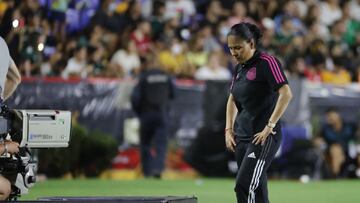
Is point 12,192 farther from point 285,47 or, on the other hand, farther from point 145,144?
point 285,47

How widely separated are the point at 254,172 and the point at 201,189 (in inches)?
310

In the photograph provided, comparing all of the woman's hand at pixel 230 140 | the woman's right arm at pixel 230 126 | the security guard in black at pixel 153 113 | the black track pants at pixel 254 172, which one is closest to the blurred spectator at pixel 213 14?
the security guard in black at pixel 153 113

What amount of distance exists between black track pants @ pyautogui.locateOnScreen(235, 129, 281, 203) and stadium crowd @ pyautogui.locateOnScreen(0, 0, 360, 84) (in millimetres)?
9643

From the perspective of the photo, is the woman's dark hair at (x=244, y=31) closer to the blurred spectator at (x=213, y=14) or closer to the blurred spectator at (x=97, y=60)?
the blurred spectator at (x=97, y=60)

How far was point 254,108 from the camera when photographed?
31.5 ft

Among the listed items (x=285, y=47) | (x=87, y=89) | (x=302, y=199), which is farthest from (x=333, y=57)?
(x=302, y=199)

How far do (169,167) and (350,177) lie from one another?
393 cm

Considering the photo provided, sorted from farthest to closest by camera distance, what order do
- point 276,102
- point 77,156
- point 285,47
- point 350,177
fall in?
point 285,47 < point 350,177 < point 77,156 < point 276,102

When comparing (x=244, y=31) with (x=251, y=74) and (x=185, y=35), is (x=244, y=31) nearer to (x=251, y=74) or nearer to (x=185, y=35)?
(x=251, y=74)

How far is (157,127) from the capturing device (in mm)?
20422

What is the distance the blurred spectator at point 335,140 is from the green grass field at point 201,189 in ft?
2.94

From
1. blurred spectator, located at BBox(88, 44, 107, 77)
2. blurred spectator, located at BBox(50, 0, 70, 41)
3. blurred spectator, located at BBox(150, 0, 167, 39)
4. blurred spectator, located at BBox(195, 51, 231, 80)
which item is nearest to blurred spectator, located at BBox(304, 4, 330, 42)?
blurred spectator, located at BBox(195, 51, 231, 80)

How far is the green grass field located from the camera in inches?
597

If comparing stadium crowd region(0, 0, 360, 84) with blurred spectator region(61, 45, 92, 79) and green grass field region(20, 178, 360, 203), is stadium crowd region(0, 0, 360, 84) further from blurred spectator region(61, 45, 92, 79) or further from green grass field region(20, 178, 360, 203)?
green grass field region(20, 178, 360, 203)
